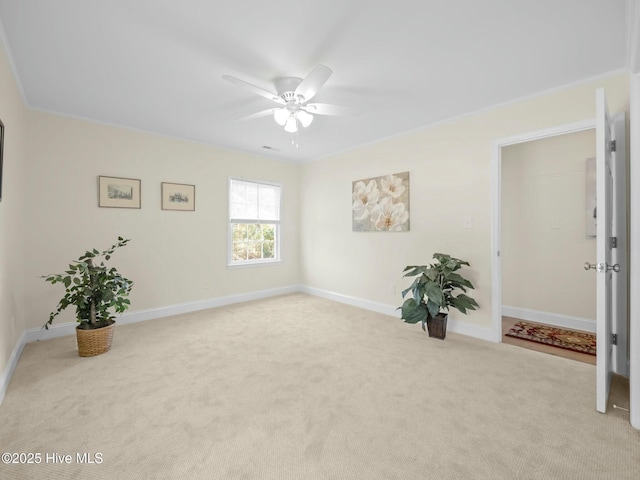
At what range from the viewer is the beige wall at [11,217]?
218 cm

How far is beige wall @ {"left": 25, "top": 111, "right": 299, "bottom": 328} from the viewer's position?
10.3 ft

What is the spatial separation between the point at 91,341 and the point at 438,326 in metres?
3.46

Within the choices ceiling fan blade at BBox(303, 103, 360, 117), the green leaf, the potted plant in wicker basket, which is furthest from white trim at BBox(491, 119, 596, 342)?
the potted plant in wicker basket

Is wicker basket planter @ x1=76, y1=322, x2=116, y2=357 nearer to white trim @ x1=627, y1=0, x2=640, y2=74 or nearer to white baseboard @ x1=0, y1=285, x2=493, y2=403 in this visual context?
white baseboard @ x1=0, y1=285, x2=493, y2=403

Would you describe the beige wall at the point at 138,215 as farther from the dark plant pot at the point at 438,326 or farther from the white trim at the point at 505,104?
the dark plant pot at the point at 438,326

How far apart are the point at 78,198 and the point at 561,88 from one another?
515cm

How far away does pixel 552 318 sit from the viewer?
12.2ft

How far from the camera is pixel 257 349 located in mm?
2859

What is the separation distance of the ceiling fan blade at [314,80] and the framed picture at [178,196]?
260 cm

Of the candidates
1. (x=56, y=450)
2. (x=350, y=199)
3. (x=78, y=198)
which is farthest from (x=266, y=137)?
(x=56, y=450)

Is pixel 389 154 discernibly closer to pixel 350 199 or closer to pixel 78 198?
pixel 350 199

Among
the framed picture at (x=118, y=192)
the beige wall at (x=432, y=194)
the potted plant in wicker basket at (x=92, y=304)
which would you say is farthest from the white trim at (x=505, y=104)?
the potted plant in wicker basket at (x=92, y=304)

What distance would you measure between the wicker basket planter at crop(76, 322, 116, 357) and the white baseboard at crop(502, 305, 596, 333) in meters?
4.90

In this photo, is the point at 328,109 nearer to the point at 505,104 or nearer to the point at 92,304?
the point at 505,104
